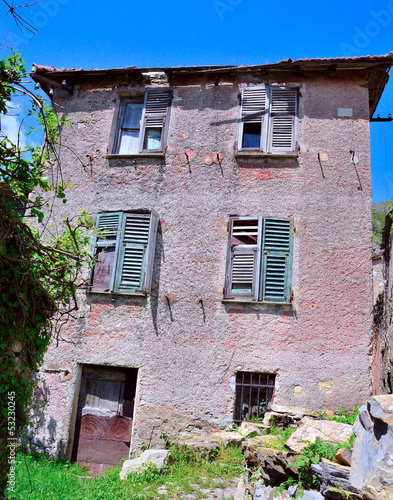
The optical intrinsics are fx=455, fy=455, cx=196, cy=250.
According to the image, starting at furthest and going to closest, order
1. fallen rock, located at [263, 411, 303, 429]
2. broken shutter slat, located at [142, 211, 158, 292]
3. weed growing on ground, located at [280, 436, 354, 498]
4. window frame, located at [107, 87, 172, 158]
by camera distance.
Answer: window frame, located at [107, 87, 172, 158], broken shutter slat, located at [142, 211, 158, 292], fallen rock, located at [263, 411, 303, 429], weed growing on ground, located at [280, 436, 354, 498]

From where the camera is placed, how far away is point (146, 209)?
9062 mm

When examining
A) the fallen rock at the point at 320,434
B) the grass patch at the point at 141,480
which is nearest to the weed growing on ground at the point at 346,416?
the grass patch at the point at 141,480

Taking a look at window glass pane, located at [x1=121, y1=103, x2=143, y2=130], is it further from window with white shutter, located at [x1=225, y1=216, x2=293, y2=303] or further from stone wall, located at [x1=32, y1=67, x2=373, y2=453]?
window with white shutter, located at [x1=225, y1=216, x2=293, y2=303]

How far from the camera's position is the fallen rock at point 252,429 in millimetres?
7133

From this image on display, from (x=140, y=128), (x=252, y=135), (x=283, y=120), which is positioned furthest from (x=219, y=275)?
(x=140, y=128)

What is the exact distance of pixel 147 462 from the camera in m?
6.82

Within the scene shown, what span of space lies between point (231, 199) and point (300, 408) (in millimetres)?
4026

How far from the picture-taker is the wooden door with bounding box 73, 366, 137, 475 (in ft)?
27.0

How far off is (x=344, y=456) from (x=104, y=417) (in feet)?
18.3

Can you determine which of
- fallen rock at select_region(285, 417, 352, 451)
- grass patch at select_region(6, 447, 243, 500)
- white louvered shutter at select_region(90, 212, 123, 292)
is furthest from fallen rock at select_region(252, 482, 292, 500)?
white louvered shutter at select_region(90, 212, 123, 292)

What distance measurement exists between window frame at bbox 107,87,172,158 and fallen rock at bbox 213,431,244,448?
546 cm

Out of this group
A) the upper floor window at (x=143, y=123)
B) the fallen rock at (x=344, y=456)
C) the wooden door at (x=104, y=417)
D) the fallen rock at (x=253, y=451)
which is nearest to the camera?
the fallen rock at (x=344, y=456)

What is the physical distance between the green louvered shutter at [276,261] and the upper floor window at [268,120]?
1.66 meters

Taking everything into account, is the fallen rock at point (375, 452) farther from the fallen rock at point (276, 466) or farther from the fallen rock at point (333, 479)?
the fallen rock at point (276, 466)
